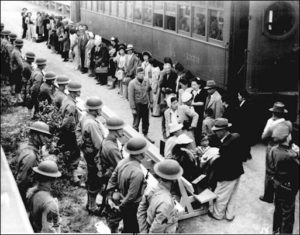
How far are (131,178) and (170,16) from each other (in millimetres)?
8573

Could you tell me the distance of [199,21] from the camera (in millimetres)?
11555

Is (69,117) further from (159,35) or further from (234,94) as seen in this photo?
(159,35)

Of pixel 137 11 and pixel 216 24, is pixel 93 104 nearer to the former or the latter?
pixel 216 24

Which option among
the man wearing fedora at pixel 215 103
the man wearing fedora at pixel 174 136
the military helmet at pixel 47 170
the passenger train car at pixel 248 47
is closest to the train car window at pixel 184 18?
the passenger train car at pixel 248 47

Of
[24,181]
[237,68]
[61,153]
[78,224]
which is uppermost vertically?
[237,68]

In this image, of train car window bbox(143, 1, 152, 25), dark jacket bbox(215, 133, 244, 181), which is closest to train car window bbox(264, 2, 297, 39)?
dark jacket bbox(215, 133, 244, 181)

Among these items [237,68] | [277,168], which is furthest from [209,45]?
[277,168]

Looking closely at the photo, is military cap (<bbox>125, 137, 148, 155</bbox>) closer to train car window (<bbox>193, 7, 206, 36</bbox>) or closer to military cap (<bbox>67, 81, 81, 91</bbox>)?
military cap (<bbox>67, 81, 81, 91</bbox>)

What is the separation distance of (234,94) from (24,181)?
5442 mm

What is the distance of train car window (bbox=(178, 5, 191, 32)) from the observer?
12.1m

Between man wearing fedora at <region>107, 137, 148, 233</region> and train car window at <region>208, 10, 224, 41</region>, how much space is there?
5.70 metres

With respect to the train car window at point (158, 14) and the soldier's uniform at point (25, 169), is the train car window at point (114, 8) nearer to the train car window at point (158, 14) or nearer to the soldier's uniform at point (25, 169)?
the train car window at point (158, 14)


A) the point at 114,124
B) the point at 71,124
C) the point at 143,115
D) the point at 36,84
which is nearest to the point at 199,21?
the point at 143,115

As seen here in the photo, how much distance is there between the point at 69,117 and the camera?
26.2 feet
